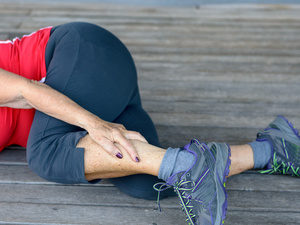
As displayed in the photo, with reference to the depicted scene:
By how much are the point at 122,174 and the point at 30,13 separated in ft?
7.99

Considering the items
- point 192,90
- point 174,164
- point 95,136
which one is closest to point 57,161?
point 95,136

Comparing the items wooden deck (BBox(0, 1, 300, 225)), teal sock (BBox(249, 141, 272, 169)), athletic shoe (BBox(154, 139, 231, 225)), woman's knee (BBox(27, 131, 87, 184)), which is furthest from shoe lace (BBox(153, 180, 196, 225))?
teal sock (BBox(249, 141, 272, 169))

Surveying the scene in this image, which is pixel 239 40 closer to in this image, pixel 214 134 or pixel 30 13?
pixel 214 134

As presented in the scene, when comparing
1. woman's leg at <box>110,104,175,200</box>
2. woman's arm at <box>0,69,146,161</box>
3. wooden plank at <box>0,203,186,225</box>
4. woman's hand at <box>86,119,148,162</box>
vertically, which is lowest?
wooden plank at <box>0,203,186,225</box>

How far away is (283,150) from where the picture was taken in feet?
5.63

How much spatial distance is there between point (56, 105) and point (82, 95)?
0.14 meters

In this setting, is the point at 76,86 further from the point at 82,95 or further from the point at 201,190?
the point at 201,190

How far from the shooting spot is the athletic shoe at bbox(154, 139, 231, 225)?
4.54 ft

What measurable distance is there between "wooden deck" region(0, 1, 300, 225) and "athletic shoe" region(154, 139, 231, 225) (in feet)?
0.46

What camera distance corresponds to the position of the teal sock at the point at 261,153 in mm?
1721

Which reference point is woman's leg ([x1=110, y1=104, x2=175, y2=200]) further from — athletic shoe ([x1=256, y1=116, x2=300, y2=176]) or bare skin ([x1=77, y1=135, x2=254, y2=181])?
athletic shoe ([x1=256, y1=116, x2=300, y2=176])

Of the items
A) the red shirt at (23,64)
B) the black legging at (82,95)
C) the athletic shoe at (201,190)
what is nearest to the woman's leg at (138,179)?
the black legging at (82,95)

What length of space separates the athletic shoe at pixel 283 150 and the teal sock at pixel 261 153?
14 millimetres

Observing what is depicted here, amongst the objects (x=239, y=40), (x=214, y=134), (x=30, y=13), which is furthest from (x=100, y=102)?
(x=30, y=13)
